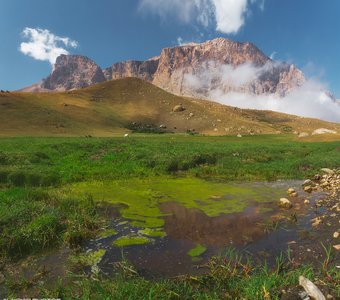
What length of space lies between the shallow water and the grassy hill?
139 ft

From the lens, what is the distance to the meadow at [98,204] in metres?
7.29

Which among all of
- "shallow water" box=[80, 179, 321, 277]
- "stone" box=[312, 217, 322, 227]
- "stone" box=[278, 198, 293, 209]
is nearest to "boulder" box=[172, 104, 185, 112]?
"shallow water" box=[80, 179, 321, 277]

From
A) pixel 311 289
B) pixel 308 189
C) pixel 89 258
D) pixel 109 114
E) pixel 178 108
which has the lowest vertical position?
pixel 89 258

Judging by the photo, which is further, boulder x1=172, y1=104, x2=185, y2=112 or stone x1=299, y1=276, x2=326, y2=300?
boulder x1=172, y1=104, x2=185, y2=112

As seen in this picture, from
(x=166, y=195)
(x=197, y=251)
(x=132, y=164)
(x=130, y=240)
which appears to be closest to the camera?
(x=197, y=251)

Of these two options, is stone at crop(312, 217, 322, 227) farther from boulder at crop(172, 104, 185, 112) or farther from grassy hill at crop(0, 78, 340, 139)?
boulder at crop(172, 104, 185, 112)

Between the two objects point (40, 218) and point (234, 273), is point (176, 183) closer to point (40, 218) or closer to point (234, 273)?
point (40, 218)

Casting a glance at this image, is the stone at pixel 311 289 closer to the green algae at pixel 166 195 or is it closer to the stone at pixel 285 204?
the green algae at pixel 166 195

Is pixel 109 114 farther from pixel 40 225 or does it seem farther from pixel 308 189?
pixel 40 225

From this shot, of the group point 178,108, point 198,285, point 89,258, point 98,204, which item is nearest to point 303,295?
point 198,285

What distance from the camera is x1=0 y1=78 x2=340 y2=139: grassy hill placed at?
64.9 m

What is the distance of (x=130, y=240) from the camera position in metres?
11.0

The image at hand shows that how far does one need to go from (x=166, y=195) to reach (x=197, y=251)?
816 cm

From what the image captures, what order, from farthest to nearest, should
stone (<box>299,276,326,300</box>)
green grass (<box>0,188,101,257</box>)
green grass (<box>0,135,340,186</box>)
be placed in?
green grass (<box>0,135,340,186</box>) → green grass (<box>0,188,101,257</box>) → stone (<box>299,276,326,300</box>)
